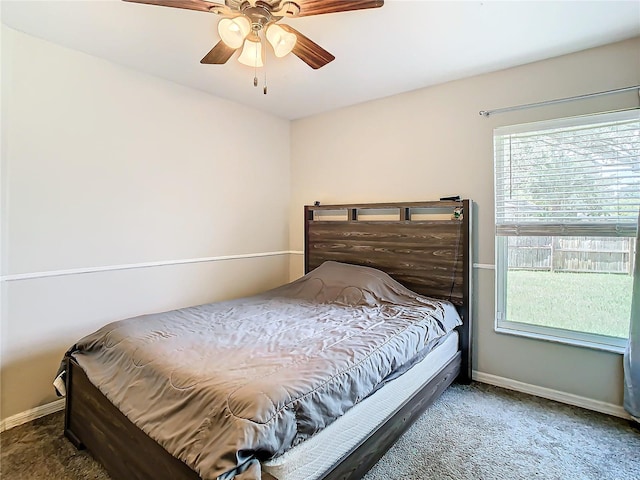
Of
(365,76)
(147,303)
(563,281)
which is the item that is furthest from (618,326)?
(147,303)

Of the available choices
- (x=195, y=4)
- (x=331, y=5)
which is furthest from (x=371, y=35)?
(x=195, y=4)

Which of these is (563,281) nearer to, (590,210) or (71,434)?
(590,210)

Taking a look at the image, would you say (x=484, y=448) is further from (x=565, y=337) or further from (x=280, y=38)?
(x=280, y=38)

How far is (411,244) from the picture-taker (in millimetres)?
3102

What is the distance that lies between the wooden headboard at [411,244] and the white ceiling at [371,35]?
1.11 meters

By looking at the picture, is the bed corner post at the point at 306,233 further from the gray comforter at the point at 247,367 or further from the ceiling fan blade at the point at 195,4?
the ceiling fan blade at the point at 195,4

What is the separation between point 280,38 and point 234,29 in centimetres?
24

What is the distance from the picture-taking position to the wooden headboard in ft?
9.36

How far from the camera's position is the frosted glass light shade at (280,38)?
1.82m

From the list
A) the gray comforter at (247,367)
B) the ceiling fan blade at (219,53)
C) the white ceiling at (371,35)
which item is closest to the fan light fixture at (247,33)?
the ceiling fan blade at (219,53)

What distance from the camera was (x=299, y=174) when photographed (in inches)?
161

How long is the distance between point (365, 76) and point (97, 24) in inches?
73.9

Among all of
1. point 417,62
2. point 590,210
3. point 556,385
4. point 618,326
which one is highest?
point 417,62

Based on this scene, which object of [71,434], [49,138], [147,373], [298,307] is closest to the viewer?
[147,373]
